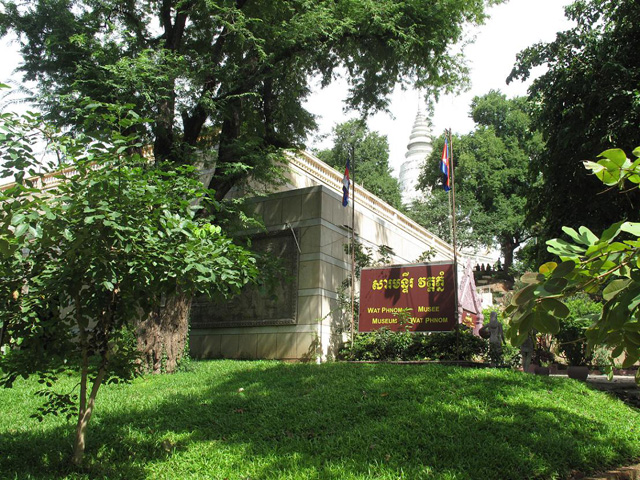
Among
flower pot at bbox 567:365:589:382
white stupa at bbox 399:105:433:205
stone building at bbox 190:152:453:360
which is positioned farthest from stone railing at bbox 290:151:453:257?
white stupa at bbox 399:105:433:205

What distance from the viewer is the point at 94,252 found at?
15.2 feet

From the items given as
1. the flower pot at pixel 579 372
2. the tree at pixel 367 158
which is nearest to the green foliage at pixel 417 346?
the flower pot at pixel 579 372

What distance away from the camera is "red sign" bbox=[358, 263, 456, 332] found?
41.5 feet

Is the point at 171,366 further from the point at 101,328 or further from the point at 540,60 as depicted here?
the point at 540,60

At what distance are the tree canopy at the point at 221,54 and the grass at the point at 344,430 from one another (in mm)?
6014

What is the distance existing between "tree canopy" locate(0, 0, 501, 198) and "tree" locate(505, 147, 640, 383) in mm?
10435

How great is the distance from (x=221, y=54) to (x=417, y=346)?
9359 mm

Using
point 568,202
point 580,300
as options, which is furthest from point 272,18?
point 580,300

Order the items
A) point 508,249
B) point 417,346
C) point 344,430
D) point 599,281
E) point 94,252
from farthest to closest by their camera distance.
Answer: point 508,249, point 417,346, point 344,430, point 94,252, point 599,281

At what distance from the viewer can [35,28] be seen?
1263 centimetres

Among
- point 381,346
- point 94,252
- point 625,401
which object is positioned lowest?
Answer: point 625,401

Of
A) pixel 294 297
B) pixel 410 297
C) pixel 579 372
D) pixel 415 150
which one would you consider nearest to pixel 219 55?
pixel 294 297

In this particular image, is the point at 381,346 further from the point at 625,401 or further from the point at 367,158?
the point at 367,158

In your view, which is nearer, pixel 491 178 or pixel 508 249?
pixel 491 178
